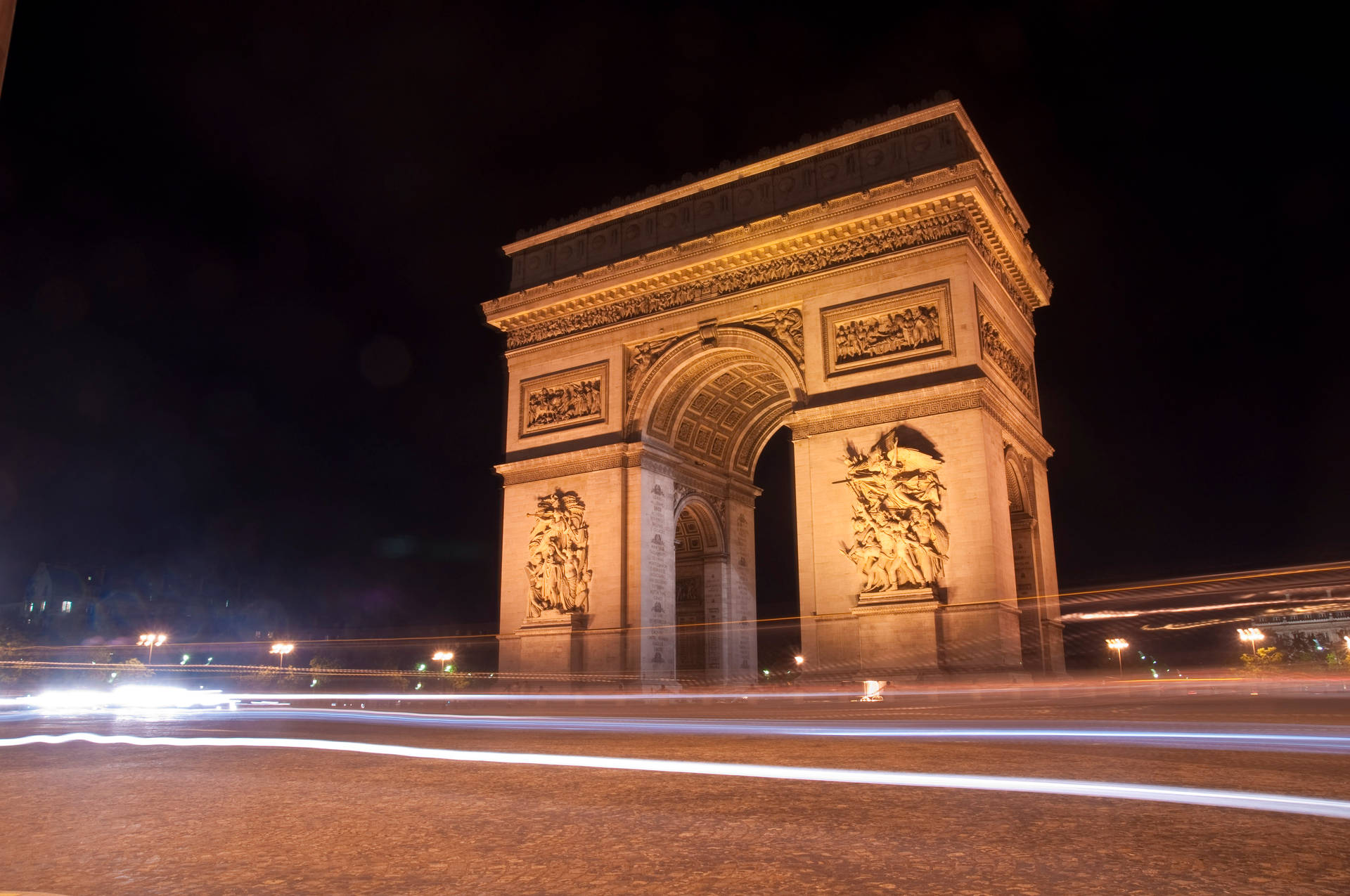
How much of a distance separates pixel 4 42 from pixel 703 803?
13.8 feet

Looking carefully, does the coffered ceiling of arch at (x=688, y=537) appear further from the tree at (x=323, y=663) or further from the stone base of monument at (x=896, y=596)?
the tree at (x=323, y=663)

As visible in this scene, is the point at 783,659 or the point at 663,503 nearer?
the point at 663,503

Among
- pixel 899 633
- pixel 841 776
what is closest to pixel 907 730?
pixel 841 776

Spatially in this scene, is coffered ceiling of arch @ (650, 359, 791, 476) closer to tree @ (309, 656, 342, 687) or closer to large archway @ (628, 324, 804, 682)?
large archway @ (628, 324, 804, 682)

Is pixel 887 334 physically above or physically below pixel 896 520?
above

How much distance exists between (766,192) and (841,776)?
18.2m

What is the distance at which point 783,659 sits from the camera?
41156mm

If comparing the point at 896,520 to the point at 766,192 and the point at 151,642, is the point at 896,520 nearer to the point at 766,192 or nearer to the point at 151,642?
the point at 766,192

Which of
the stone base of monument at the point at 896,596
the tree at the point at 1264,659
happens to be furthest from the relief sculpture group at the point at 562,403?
the tree at the point at 1264,659

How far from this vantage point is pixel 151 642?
35.7 metres

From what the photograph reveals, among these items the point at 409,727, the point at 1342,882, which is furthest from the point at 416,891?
the point at 409,727

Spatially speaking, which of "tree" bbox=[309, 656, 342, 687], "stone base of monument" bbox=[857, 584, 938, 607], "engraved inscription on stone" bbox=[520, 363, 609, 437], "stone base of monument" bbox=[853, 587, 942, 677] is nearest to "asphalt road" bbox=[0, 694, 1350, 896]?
"stone base of monument" bbox=[853, 587, 942, 677]

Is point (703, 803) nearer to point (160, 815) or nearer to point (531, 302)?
point (160, 815)

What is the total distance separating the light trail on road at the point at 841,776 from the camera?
394 centimetres
